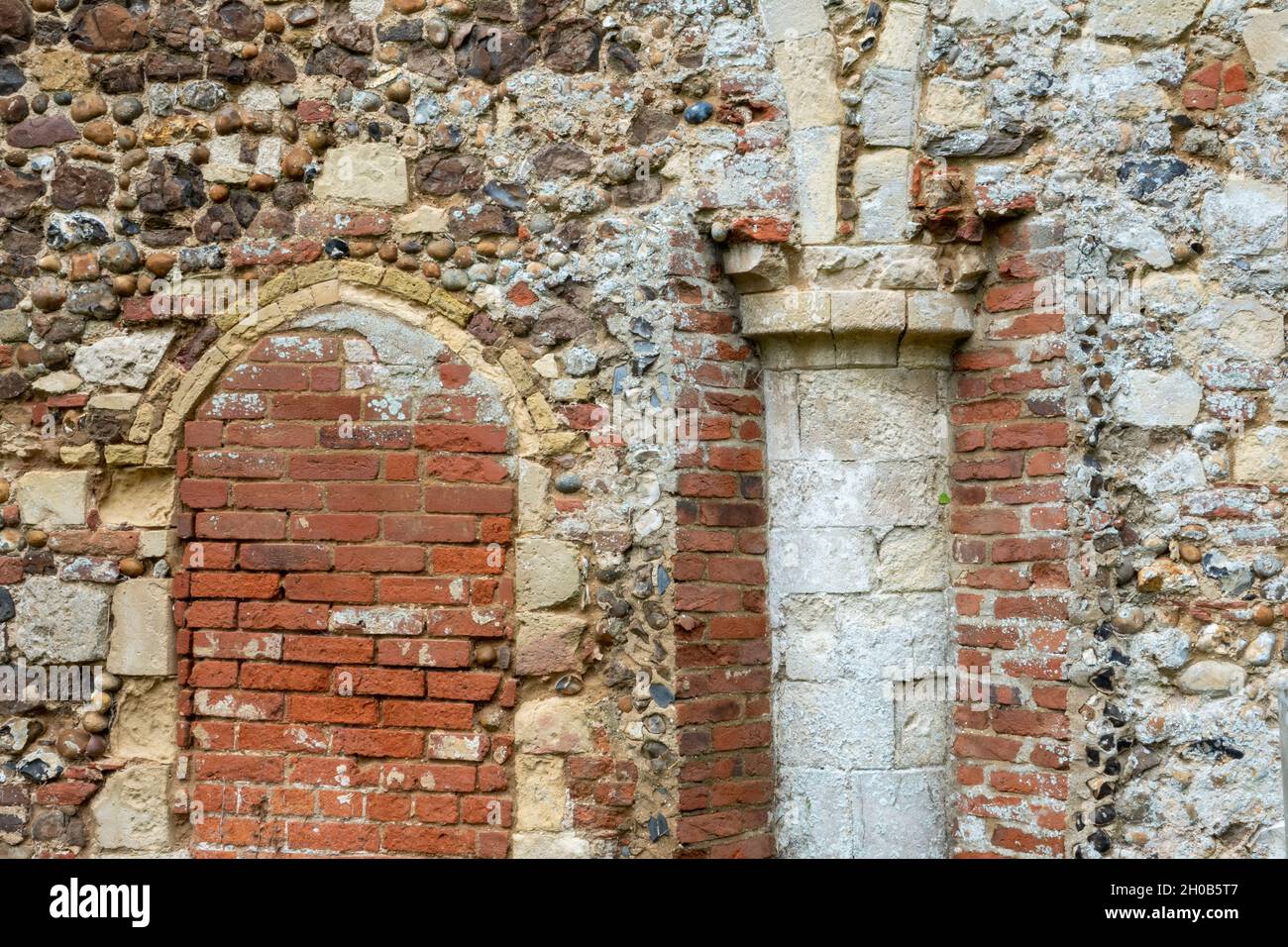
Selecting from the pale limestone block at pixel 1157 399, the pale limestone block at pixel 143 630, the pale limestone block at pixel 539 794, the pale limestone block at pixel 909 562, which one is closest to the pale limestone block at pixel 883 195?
the pale limestone block at pixel 1157 399

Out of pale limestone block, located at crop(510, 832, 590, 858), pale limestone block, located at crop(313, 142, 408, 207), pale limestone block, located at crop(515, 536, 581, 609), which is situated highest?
pale limestone block, located at crop(313, 142, 408, 207)

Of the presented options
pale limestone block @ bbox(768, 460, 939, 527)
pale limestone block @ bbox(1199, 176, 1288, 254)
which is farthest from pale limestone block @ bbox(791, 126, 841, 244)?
pale limestone block @ bbox(1199, 176, 1288, 254)

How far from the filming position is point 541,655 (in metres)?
3.38

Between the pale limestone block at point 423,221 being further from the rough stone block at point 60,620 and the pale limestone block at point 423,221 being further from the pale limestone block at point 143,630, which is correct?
the rough stone block at point 60,620

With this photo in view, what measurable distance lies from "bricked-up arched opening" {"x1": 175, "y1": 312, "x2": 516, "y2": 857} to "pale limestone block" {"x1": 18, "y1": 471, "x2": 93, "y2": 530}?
0.33m

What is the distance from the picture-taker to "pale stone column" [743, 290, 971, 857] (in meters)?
3.38

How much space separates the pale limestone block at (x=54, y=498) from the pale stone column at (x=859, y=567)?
6.88 ft

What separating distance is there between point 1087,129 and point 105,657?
10.7ft

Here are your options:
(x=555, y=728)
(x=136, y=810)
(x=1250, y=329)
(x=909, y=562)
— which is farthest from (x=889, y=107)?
(x=136, y=810)

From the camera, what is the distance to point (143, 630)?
3.53 metres

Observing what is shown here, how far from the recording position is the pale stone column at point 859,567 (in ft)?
11.1

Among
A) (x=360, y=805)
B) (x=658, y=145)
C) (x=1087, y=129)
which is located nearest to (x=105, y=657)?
(x=360, y=805)

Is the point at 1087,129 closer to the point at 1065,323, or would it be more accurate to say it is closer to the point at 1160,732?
the point at 1065,323

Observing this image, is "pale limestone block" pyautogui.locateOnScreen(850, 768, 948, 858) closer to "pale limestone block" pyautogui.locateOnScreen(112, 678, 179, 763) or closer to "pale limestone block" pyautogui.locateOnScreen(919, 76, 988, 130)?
"pale limestone block" pyautogui.locateOnScreen(919, 76, 988, 130)
